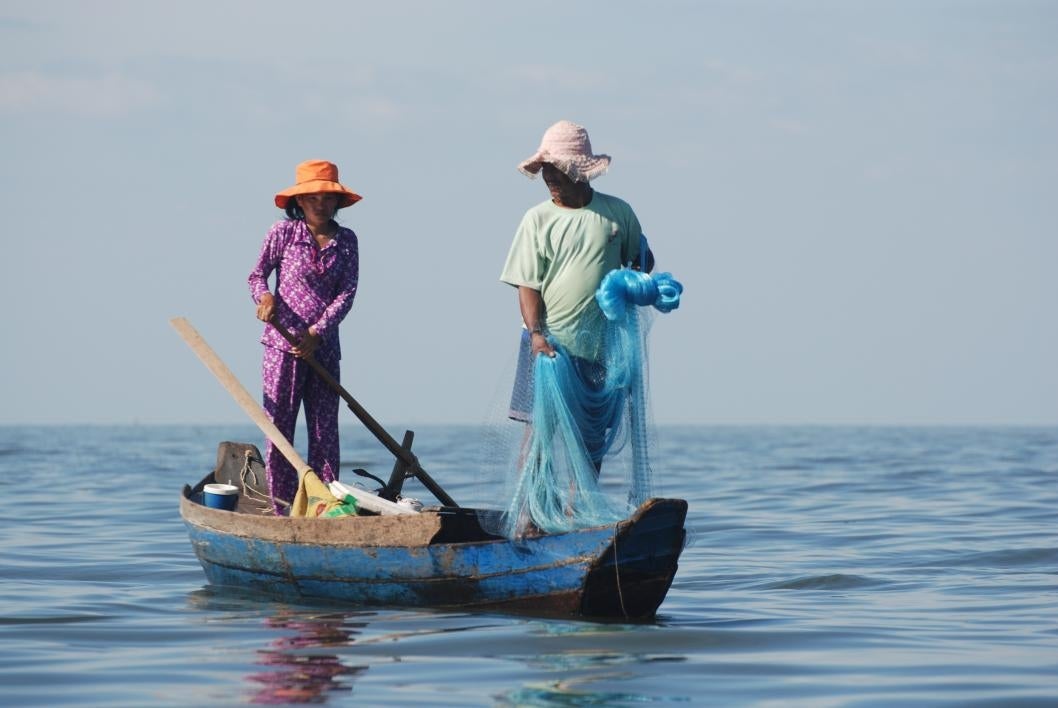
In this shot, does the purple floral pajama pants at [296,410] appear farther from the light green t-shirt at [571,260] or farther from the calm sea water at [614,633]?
the light green t-shirt at [571,260]

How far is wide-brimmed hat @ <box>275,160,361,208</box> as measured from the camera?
8167mm

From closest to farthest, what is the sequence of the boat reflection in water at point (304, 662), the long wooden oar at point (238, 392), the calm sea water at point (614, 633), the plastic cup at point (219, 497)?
the boat reflection in water at point (304, 662), the calm sea water at point (614, 633), the long wooden oar at point (238, 392), the plastic cup at point (219, 497)

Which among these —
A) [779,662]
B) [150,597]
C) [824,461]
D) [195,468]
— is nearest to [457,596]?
[779,662]

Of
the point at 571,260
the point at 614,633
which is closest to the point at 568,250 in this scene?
the point at 571,260

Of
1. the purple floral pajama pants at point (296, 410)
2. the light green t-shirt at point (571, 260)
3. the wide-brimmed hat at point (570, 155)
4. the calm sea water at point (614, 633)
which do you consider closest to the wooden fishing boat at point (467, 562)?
the calm sea water at point (614, 633)

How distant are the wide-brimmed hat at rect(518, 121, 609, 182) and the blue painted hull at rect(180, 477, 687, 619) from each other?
1.49 metres

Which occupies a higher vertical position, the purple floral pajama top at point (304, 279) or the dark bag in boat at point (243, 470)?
the purple floral pajama top at point (304, 279)

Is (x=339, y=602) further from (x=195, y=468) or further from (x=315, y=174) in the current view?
(x=195, y=468)

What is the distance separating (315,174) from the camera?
823 cm

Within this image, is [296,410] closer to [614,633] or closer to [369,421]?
[369,421]

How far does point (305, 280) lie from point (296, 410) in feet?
2.34

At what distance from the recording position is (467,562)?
723cm

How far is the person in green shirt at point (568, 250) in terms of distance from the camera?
23.1 ft

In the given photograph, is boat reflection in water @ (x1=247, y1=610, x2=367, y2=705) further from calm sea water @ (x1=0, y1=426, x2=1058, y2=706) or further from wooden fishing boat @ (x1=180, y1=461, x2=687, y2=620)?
wooden fishing boat @ (x1=180, y1=461, x2=687, y2=620)
